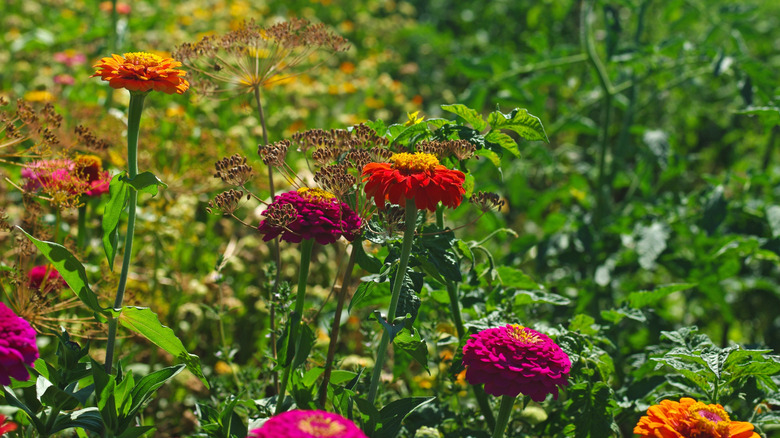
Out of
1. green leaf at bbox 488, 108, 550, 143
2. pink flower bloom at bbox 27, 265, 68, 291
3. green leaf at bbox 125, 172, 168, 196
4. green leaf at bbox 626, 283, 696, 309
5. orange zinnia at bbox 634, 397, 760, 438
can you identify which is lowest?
orange zinnia at bbox 634, 397, 760, 438

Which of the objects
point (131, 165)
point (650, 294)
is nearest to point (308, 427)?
point (131, 165)

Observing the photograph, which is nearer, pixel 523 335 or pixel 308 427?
pixel 308 427

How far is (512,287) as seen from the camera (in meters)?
2.03

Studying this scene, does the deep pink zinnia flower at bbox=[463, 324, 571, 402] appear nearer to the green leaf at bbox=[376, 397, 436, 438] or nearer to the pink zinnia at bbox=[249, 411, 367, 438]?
the green leaf at bbox=[376, 397, 436, 438]

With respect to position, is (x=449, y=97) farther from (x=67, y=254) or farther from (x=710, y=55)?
(x=67, y=254)

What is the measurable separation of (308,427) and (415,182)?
21.2 inches

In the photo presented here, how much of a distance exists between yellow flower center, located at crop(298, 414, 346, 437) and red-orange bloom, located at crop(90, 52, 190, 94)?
826 millimetres

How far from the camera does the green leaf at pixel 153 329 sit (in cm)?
156

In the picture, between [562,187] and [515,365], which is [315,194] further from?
[562,187]

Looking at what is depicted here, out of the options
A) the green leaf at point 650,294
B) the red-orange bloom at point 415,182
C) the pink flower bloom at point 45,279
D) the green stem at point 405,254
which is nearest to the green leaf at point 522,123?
the red-orange bloom at point 415,182

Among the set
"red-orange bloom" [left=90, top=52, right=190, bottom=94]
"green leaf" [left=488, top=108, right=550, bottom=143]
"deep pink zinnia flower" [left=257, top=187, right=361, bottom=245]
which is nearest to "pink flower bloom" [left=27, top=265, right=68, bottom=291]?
"red-orange bloom" [left=90, top=52, right=190, bottom=94]

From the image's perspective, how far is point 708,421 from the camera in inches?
56.7

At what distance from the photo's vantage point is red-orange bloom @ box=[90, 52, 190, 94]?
1515mm

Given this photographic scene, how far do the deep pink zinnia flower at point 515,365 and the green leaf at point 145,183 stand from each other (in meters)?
0.80
